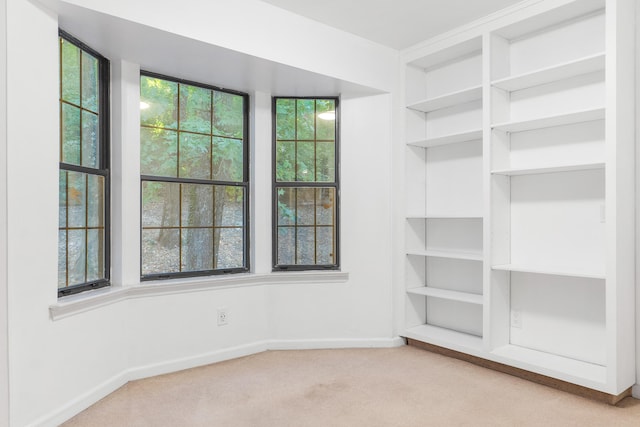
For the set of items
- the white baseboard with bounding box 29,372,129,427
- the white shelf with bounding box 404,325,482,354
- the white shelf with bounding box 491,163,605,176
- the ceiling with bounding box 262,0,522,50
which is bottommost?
the white baseboard with bounding box 29,372,129,427

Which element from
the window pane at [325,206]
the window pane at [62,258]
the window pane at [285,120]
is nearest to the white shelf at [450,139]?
the window pane at [325,206]

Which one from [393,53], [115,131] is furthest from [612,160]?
[115,131]

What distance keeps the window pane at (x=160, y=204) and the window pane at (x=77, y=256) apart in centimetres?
49

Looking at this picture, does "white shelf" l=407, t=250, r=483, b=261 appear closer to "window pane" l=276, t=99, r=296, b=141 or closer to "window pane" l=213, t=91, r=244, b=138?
"window pane" l=276, t=99, r=296, b=141

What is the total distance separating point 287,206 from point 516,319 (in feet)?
6.69

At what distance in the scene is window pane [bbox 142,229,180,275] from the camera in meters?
3.23

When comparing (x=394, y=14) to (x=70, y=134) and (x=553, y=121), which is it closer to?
(x=553, y=121)

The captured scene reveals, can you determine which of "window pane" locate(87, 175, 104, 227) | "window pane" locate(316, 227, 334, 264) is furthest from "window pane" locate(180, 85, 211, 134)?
"window pane" locate(316, 227, 334, 264)

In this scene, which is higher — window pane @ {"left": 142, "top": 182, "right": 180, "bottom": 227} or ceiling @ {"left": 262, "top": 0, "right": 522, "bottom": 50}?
ceiling @ {"left": 262, "top": 0, "right": 522, "bottom": 50}

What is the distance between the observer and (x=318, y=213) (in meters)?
3.84

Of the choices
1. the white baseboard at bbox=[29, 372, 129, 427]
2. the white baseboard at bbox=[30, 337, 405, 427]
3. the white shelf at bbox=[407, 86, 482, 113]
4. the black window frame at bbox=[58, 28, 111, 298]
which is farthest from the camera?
the white shelf at bbox=[407, 86, 482, 113]

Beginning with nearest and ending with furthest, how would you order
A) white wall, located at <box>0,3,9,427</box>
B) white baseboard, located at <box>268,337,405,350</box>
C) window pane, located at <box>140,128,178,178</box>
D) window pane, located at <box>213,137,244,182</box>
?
white wall, located at <box>0,3,9,427</box> → window pane, located at <box>140,128,178,178</box> → window pane, located at <box>213,137,244,182</box> → white baseboard, located at <box>268,337,405,350</box>

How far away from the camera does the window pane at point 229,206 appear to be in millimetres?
3566

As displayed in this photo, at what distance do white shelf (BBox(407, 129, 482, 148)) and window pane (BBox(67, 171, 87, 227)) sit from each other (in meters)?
2.51
